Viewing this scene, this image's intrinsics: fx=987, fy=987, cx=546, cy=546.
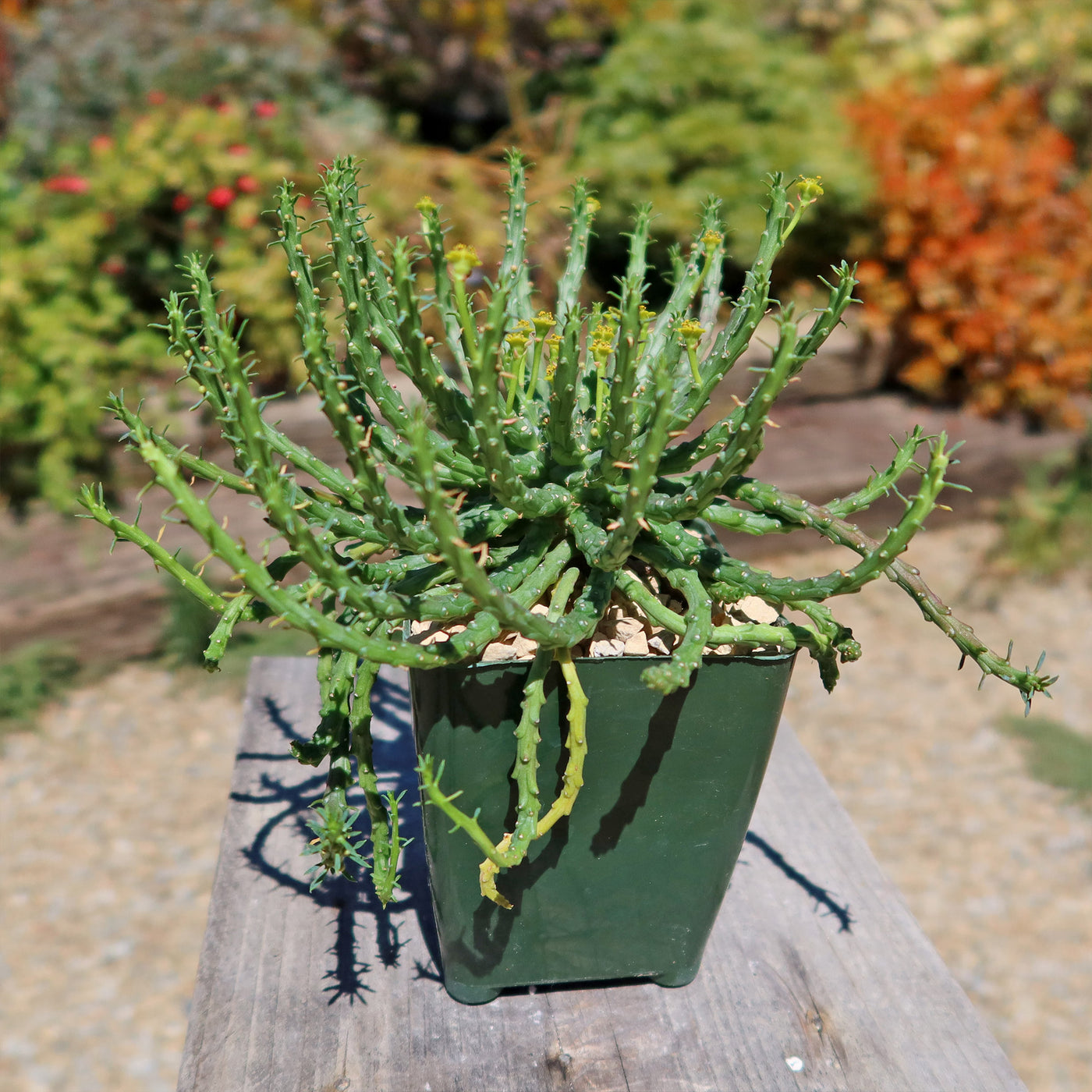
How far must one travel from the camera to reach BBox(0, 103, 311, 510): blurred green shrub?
2.89m

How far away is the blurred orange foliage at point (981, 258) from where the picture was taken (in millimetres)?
3666

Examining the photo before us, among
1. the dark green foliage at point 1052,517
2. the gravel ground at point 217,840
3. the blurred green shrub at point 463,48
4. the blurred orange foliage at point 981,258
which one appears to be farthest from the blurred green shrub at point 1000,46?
the gravel ground at point 217,840

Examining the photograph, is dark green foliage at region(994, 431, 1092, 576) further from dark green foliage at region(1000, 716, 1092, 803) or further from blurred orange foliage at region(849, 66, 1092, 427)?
dark green foliage at region(1000, 716, 1092, 803)

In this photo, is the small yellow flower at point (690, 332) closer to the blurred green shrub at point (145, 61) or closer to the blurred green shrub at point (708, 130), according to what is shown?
the blurred green shrub at point (708, 130)

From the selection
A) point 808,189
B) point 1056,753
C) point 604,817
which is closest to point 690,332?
point 808,189

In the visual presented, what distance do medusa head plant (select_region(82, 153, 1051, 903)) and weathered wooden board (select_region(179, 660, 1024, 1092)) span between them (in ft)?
0.72

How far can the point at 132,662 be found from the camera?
110 inches

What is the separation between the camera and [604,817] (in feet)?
3.27

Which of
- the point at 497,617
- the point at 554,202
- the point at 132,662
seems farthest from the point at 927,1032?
the point at 554,202

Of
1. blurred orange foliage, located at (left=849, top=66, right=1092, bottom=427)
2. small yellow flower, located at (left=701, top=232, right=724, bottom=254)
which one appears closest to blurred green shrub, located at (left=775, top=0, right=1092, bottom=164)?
blurred orange foliage, located at (left=849, top=66, right=1092, bottom=427)

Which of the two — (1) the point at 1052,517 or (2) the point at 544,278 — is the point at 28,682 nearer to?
(2) the point at 544,278

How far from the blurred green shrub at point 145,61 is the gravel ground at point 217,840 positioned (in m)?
2.21

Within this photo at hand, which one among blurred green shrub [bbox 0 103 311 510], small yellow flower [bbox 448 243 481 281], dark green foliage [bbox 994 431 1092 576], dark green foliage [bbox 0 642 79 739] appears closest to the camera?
small yellow flower [bbox 448 243 481 281]

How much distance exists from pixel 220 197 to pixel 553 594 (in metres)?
2.59
